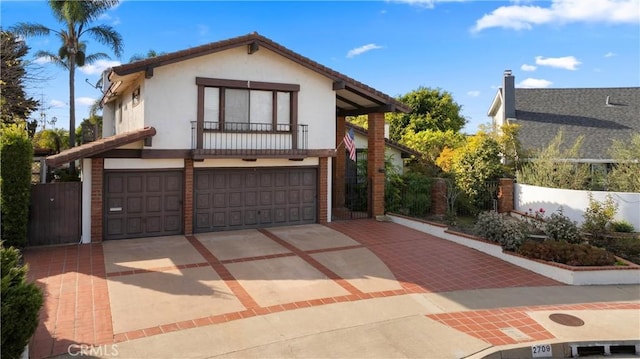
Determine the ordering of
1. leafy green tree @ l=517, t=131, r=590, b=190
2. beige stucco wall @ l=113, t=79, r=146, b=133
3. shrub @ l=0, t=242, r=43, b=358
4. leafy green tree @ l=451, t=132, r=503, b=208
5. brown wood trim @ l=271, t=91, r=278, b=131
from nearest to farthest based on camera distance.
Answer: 1. shrub @ l=0, t=242, r=43, b=358
2. beige stucco wall @ l=113, t=79, r=146, b=133
3. brown wood trim @ l=271, t=91, r=278, b=131
4. leafy green tree @ l=517, t=131, r=590, b=190
5. leafy green tree @ l=451, t=132, r=503, b=208

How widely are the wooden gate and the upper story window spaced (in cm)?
416

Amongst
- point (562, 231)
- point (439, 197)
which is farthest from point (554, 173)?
point (562, 231)

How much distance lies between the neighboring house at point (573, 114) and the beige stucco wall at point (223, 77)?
11814 millimetres

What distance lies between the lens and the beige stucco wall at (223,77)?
40.2ft

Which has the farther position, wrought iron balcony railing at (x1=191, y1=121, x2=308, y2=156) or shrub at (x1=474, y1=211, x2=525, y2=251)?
wrought iron balcony railing at (x1=191, y1=121, x2=308, y2=156)

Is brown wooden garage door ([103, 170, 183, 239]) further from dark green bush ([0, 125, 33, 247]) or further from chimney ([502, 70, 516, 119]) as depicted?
chimney ([502, 70, 516, 119])

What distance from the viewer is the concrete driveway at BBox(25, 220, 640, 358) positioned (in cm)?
606

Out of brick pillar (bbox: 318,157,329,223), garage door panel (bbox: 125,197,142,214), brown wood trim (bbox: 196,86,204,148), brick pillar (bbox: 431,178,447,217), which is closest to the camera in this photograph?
garage door panel (bbox: 125,197,142,214)

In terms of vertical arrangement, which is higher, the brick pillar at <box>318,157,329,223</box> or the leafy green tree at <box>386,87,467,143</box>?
the leafy green tree at <box>386,87,467,143</box>

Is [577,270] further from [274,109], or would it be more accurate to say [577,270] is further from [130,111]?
[130,111]

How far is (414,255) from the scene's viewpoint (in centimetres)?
→ 1103

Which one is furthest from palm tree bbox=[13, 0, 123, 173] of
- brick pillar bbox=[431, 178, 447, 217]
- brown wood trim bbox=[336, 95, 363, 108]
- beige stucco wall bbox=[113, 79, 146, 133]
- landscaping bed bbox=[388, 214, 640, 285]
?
landscaping bed bbox=[388, 214, 640, 285]

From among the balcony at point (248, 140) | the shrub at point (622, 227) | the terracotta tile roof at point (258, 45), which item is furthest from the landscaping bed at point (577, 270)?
the balcony at point (248, 140)

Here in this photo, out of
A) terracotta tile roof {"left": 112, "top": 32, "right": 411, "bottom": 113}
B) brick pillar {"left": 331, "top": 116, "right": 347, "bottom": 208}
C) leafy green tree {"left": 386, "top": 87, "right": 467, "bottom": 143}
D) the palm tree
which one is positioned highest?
the palm tree
